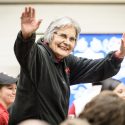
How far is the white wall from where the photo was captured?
4.11 m

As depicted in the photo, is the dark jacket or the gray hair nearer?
the dark jacket

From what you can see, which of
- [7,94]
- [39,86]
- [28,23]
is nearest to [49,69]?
[39,86]

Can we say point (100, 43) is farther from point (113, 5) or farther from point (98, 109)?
point (98, 109)

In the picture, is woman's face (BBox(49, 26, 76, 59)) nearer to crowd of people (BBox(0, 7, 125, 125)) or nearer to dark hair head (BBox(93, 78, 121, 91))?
crowd of people (BBox(0, 7, 125, 125))

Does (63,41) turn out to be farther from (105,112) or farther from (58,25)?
(105,112)

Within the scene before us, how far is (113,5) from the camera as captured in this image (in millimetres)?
4195

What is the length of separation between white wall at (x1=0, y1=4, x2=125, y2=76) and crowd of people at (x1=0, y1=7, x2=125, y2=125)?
1.95 meters

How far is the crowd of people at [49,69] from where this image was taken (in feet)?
5.88

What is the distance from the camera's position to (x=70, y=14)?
13.7ft

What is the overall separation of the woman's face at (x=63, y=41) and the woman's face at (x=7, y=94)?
28.8 inches

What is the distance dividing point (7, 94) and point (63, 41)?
2.55 feet

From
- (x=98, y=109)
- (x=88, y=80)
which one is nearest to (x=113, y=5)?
(x=88, y=80)

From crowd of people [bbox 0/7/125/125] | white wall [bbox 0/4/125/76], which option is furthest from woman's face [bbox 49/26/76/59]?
white wall [bbox 0/4/125/76]

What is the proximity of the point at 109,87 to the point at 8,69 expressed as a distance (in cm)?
150
